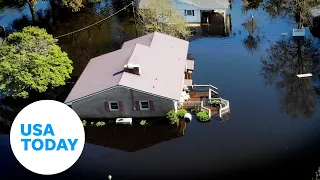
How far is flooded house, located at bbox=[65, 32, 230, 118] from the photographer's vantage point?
40562 millimetres

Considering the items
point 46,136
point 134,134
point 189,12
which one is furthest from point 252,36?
point 46,136

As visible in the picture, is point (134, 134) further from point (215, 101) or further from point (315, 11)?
point (315, 11)

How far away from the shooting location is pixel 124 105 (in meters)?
41.5

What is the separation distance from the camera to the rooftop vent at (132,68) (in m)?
41.3

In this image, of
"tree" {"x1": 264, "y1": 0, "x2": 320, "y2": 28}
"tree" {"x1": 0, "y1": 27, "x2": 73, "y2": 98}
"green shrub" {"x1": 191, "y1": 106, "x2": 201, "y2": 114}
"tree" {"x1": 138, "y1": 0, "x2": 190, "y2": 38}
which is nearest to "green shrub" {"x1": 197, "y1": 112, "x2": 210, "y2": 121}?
"green shrub" {"x1": 191, "y1": 106, "x2": 201, "y2": 114}

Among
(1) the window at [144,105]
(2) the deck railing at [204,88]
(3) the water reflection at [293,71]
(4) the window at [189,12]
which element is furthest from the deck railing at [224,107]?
(4) the window at [189,12]

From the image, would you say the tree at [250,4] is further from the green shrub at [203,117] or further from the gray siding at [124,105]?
the gray siding at [124,105]

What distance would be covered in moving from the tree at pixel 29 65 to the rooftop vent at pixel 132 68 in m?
8.87

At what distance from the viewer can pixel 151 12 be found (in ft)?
197

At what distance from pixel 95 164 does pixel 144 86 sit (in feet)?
28.6

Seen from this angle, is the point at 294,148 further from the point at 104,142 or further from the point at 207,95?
the point at 104,142

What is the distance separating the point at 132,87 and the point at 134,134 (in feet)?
14.7

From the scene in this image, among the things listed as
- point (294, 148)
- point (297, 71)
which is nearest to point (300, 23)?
point (297, 71)

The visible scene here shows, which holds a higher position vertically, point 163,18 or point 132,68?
point 163,18
